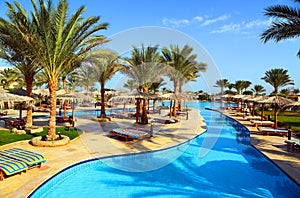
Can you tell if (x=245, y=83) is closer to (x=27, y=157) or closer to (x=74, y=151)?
(x=74, y=151)

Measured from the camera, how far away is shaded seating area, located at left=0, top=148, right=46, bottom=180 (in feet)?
21.9

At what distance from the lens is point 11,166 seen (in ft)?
22.4

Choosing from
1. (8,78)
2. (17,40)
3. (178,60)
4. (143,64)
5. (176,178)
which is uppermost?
(178,60)

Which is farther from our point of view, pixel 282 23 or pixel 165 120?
pixel 165 120

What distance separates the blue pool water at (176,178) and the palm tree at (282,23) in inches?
242

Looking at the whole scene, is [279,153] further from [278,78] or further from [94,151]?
[278,78]

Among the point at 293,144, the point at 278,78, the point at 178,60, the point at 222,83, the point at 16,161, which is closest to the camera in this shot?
the point at 16,161

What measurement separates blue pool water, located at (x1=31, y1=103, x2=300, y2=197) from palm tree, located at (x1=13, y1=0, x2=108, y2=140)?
4.33m

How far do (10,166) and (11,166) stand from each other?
3 cm

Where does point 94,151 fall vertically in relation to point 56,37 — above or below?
below

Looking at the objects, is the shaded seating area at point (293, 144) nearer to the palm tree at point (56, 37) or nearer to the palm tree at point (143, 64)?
the palm tree at point (143, 64)

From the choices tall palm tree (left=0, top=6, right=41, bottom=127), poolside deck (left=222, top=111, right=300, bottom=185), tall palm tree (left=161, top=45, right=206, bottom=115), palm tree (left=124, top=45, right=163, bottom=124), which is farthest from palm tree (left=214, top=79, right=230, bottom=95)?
tall palm tree (left=0, top=6, right=41, bottom=127)

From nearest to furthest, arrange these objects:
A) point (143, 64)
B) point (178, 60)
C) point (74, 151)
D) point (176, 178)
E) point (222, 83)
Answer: point (176, 178) < point (74, 151) < point (143, 64) < point (178, 60) < point (222, 83)

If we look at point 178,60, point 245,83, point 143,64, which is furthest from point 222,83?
point 143,64
